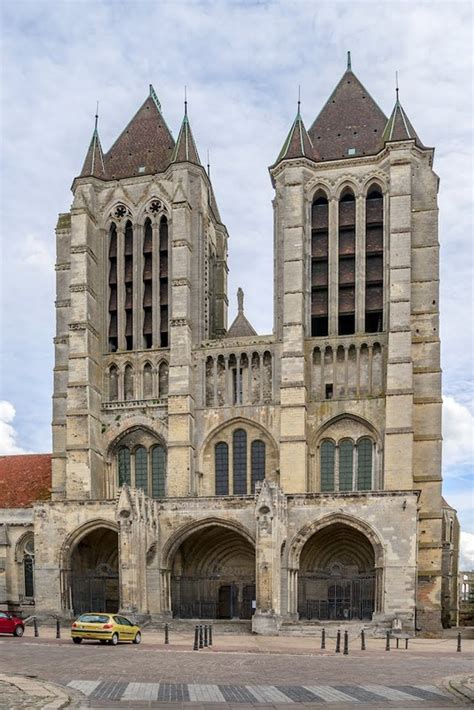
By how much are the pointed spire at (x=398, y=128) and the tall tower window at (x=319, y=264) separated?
16.2ft

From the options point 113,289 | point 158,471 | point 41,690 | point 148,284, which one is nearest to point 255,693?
point 41,690

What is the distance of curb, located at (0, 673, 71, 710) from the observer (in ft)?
45.6

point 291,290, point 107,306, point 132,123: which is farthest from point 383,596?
point 132,123

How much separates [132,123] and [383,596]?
33402 millimetres

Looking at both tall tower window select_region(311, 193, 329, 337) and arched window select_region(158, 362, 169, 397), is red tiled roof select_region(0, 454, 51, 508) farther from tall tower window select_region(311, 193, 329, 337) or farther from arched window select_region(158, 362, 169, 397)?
tall tower window select_region(311, 193, 329, 337)

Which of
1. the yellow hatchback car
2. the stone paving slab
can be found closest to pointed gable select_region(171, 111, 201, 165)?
the yellow hatchback car

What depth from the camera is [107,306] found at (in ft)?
172

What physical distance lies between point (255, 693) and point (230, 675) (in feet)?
11.3

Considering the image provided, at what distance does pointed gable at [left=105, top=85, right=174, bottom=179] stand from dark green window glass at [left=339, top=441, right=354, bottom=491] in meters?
19.7

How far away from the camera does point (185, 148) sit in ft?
170

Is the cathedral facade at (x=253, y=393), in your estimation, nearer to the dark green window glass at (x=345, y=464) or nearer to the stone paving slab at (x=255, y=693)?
the dark green window glass at (x=345, y=464)

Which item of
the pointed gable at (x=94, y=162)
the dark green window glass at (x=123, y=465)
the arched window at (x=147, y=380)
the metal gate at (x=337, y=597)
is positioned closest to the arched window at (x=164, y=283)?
the arched window at (x=147, y=380)

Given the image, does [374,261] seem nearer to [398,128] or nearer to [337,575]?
[398,128]

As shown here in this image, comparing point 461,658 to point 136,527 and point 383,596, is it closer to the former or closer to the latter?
point 383,596
